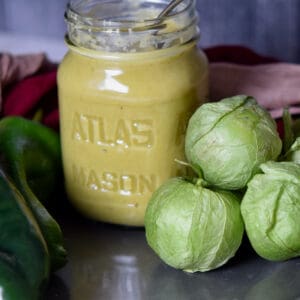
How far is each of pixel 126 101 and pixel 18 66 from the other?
0.90 feet

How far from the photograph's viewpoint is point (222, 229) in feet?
2.03

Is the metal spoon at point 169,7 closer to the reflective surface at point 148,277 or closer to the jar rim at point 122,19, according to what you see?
the jar rim at point 122,19

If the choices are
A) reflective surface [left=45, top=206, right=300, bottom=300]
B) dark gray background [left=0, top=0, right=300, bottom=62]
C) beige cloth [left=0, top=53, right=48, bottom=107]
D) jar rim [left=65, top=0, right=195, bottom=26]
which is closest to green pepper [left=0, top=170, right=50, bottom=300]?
reflective surface [left=45, top=206, right=300, bottom=300]

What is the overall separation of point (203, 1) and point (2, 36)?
259 mm

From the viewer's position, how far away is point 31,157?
731 mm

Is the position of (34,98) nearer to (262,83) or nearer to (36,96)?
(36,96)

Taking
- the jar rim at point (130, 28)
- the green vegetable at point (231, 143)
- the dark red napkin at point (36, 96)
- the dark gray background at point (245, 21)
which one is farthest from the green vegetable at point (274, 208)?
the dark gray background at point (245, 21)

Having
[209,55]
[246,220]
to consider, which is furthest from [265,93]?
[246,220]

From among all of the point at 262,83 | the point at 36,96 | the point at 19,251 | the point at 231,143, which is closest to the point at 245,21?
the point at 262,83

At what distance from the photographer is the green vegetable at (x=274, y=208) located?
2.01 ft

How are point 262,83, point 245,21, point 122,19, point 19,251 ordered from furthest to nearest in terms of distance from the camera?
point 245,21
point 262,83
point 122,19
point 19,251

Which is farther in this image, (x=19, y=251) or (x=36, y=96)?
(x=36, y=96)

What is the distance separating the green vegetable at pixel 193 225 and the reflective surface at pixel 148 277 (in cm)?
2

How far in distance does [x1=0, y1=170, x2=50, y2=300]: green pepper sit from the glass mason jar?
10 centimetres
